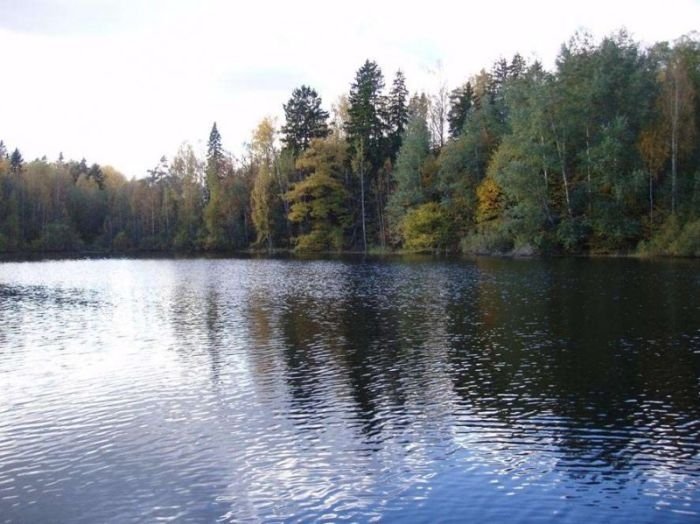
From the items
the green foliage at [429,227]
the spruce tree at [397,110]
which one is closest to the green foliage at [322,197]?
the spruce tree at [397,110]

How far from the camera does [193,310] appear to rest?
114ft

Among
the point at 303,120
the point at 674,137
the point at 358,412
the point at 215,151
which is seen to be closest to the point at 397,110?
the point at 303,120

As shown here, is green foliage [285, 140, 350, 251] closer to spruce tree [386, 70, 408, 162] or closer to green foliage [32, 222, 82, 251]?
spruce tree [386, 70, 408, 162]

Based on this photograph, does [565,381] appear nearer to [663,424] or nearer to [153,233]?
[663,424]

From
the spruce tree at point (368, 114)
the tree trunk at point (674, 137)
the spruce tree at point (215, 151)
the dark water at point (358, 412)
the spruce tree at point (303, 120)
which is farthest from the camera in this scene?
the spruce tree at point (215, 151)

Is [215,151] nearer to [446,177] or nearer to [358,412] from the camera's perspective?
[446,177]

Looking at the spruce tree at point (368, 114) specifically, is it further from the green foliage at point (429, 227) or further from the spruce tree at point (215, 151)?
the spruce tree at point (215, 151)

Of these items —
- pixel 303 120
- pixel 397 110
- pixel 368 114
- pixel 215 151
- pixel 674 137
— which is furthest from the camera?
pixel 215 151

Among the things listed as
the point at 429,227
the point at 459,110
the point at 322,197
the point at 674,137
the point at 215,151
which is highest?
Answer: the point at 215,151

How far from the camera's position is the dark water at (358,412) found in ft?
36.7

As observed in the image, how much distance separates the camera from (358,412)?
16.2m

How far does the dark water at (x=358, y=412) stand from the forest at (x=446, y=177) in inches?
1253

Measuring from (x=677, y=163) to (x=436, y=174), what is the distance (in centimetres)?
2774

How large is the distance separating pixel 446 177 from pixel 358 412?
65.1m
